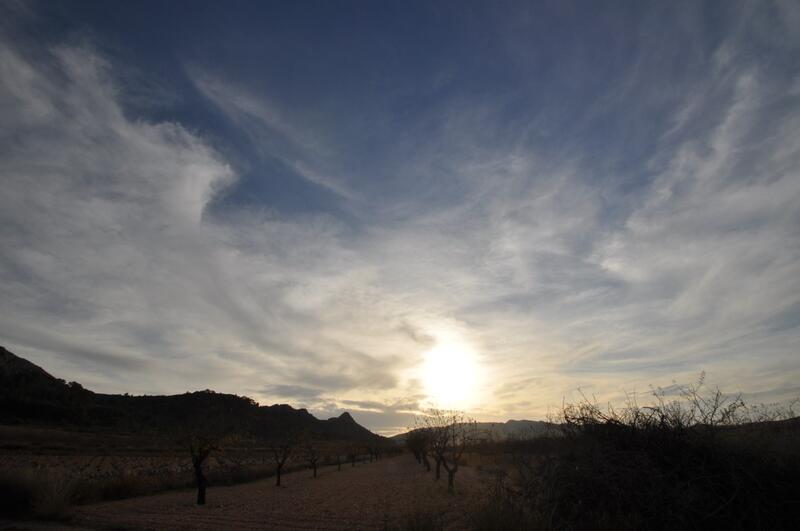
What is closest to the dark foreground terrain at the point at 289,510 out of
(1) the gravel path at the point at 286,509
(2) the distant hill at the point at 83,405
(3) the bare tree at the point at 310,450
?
(1) the gravel path at the point at 286,509

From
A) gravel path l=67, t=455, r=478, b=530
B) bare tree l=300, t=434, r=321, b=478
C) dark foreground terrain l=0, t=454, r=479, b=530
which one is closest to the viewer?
dark foreground terrain l=0, t=454, r=479, b=530

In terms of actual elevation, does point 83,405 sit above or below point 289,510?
above

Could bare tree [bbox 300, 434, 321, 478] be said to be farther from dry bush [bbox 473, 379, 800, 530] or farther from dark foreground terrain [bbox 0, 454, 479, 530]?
dry bush [bbox 473, 379, 800, 530]

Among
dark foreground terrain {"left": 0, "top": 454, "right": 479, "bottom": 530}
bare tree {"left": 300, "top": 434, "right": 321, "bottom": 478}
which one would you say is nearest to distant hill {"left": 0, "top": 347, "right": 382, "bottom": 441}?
bare tree {"left": 300, "top": 434, "right": 321, "bottom": 478}

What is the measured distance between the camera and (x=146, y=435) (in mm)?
82375

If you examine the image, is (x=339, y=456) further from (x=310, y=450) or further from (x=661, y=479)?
(x=661, y=479)

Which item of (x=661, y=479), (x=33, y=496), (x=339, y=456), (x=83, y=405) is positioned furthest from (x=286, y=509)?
(x=83, y=405)

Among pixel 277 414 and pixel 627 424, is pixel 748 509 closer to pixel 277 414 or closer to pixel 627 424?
pixel 627 424

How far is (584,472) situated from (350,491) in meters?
25.1

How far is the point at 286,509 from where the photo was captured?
2169 cm

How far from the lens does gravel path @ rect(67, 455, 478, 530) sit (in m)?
16.6

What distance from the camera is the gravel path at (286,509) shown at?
16594 millimetres

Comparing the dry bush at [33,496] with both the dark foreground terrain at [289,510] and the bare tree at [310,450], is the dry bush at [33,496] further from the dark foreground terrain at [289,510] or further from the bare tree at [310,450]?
the bare tree at [310,450]

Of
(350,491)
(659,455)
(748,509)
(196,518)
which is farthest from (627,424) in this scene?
(350,491)
